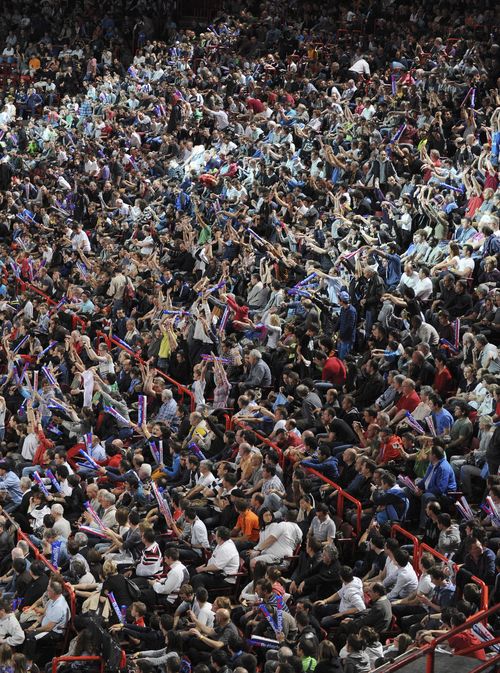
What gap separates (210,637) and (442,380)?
16.4 ft

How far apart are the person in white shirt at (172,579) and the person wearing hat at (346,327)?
17.4ft

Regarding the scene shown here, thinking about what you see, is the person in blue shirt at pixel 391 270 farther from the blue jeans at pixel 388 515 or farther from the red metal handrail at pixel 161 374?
the blue jeans at pixel 388 515

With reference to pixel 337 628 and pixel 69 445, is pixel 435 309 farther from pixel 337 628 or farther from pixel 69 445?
pixel 337 628

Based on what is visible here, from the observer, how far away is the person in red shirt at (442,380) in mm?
14180

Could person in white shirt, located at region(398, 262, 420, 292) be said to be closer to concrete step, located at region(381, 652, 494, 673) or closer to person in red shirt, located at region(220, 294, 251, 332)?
person in red shirt, located at region(220, 294, 251, 332)

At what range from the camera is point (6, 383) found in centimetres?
1764

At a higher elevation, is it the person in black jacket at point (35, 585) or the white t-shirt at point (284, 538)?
the white t-shirt at point (284, 538)

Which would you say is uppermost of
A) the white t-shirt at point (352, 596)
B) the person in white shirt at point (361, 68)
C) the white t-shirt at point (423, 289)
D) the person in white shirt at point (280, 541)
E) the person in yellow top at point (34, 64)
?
the person in white shirt at point (361, 68)

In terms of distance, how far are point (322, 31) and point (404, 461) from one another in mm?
18324

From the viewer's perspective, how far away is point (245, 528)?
1230 cm

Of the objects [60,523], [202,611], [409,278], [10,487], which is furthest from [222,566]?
[409,278]

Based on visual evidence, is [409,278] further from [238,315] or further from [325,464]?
[325,464]

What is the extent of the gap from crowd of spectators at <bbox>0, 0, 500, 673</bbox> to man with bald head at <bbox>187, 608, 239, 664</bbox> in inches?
0.9

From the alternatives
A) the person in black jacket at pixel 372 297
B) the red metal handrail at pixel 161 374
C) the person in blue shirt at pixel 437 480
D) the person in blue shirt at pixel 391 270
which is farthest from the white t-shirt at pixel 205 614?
the person in blue shirt at pixel 391 270
